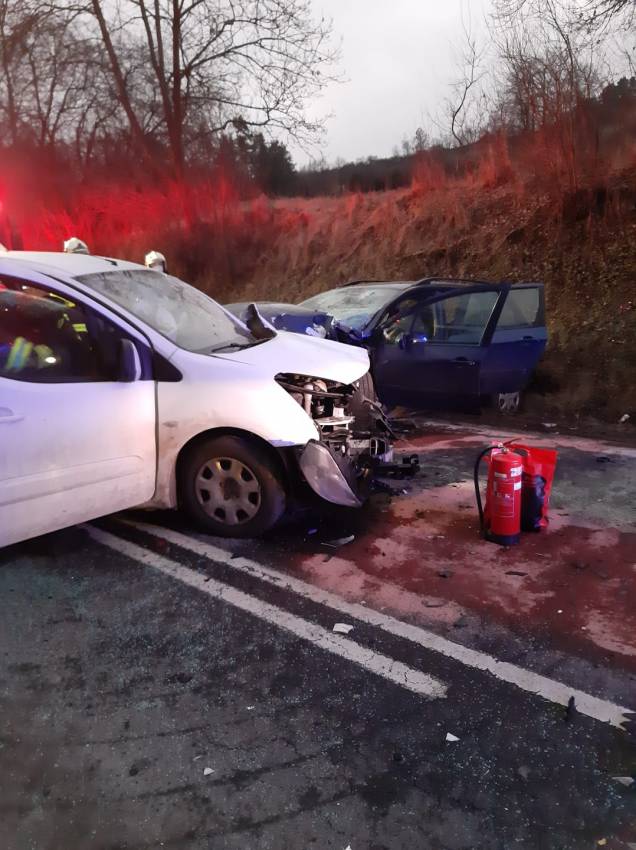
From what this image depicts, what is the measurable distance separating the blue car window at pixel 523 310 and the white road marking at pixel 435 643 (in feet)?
14.3

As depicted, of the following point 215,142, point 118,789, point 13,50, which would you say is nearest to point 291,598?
point 118,789

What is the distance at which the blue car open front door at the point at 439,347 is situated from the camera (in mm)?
6699

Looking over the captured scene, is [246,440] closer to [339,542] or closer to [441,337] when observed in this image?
[339,542]

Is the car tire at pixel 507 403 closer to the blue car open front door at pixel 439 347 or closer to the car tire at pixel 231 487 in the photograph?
the blue car open front door at pixel 439 347

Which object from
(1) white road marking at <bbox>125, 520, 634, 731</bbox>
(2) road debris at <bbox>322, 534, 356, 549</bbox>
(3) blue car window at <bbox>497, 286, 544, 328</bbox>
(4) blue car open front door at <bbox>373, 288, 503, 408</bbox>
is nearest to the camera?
(1) white road marking at <bbox>125, 520, 634, 731</bbox>

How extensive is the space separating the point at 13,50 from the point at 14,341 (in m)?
19.8

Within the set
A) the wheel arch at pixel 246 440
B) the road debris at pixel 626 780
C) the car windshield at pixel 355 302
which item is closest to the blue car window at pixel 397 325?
the car windshield at pixel 355 302

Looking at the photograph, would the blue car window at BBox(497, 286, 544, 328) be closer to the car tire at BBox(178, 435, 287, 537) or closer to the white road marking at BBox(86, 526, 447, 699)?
the car tire at BBox(178, 435, 287, 537)

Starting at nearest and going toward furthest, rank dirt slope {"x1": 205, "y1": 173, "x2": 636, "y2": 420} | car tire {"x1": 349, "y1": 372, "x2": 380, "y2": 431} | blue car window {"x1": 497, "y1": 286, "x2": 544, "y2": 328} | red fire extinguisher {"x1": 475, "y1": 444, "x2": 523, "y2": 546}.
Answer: red fire extinguisher {"x1": 475, "y1": 444, "x2": 523, "y2": 546} < car tire {"x1": 349, "y1": 372, "x2": 380, "y2": 431} < blue car window {"x1": 497, "y1": 286, "x2": 544, "y2": 328} < dirt slope {"x1": 205, "y1": 173, "x2": 636, "y2": 420}

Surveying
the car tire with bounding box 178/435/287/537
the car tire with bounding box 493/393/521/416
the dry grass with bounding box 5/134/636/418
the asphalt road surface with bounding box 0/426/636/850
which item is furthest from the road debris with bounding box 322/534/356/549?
the dry grass with bounding box 5/134/636/418

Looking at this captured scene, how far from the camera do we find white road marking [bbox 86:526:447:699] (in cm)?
267

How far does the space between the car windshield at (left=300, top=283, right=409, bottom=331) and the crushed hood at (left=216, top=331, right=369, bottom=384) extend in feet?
7.80

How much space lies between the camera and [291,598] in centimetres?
335

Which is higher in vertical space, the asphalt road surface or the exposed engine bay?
the exposed engine bay
